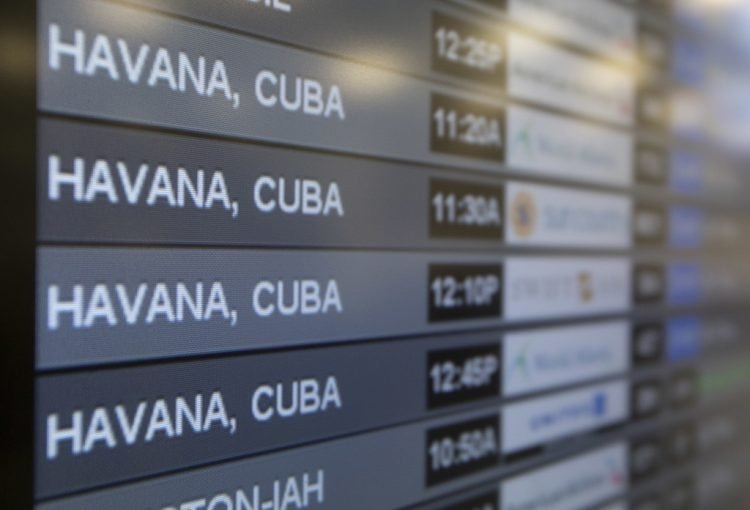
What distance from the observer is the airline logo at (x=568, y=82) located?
1.28m

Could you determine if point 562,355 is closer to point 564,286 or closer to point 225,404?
point 564,286

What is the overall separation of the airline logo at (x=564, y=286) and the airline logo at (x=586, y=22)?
1.21ft

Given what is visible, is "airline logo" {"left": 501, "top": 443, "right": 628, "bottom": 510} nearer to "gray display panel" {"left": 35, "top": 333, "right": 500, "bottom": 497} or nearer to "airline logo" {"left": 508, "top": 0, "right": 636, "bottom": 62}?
"gray display panel" {"left": 35, "top": 333, "right": 500, "bottom": 497}

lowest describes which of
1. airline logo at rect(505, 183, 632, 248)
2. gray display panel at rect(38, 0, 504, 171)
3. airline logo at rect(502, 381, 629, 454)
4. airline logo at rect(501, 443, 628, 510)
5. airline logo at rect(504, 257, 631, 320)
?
airline logo at rect(501, 443, 628, 510)

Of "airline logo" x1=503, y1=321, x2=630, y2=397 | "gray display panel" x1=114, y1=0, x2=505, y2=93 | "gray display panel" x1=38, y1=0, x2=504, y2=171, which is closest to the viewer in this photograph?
"gray display panel" x1=38, y1=0, x2=504, y2=171

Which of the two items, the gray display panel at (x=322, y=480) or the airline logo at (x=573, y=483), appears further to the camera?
the airline logo at (x=573, y=483)

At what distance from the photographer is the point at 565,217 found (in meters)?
1.39

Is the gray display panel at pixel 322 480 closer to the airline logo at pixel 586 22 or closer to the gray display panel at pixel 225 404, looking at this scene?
the gray display panel at pixel 225 404

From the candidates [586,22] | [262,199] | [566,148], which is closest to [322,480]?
[262,199]

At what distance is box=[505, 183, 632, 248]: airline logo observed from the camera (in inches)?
50.3

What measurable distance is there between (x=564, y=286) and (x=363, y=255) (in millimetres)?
498

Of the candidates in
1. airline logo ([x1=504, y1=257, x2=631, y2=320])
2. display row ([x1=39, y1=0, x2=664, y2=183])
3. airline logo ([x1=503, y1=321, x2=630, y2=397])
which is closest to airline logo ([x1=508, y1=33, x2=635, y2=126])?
display row ([x1=39, y1=0, x2=664, y2=183])

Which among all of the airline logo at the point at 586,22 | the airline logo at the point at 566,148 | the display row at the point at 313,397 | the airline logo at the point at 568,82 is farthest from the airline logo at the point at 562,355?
the airline logo at the point at 586,22

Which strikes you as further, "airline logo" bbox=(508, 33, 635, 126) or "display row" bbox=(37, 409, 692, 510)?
"airline logo" bbox=(508, 33, 635, 126)
